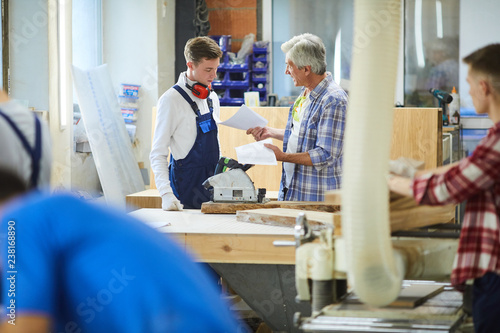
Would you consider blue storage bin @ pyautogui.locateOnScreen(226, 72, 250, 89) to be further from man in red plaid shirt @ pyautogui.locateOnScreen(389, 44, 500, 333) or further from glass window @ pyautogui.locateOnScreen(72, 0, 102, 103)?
man in red plaid shirt @ pyautogui.locateOnScreen(389, 44, 500, 333)

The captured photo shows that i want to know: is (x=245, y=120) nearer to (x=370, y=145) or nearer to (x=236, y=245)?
(x=236, y=245)

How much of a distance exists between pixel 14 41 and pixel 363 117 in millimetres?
4001

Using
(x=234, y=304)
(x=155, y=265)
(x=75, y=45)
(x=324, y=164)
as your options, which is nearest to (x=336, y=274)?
(x=155, y=265)

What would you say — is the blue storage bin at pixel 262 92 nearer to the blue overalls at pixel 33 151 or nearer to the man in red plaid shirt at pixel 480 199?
the man in red plaid shirt at pixel 480 199

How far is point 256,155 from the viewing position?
351 cm

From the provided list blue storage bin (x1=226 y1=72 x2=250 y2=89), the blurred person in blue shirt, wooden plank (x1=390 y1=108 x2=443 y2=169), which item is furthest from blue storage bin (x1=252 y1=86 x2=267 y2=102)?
the blurred person in blue shirt

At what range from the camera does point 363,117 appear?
5.14ft

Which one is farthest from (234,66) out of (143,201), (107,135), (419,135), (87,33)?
(143,201)

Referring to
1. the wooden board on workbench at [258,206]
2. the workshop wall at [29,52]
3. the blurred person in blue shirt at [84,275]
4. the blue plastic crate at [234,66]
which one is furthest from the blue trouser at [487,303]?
the blue plastic crate at [234,66]

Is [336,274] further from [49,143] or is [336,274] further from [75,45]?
[75,45]

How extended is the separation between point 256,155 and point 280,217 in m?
0.60

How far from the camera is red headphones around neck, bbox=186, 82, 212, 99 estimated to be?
3754 millimetres

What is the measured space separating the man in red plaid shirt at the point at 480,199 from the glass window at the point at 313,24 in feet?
21.4

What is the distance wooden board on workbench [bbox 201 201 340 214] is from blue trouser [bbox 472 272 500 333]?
162 centimetres
